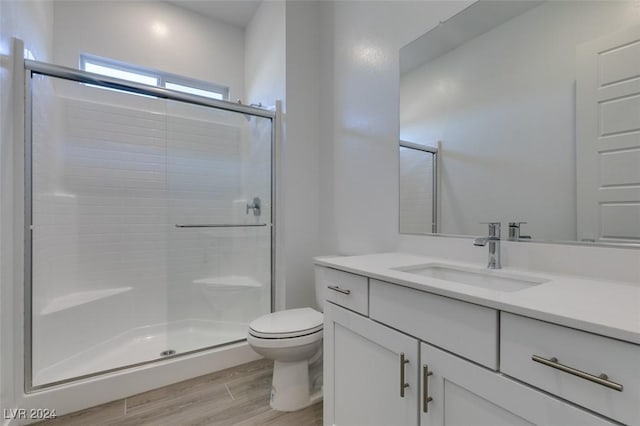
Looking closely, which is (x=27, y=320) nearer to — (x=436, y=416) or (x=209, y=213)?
(x=209, y=213)

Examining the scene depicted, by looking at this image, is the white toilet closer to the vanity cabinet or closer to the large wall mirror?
the vanity cabinet

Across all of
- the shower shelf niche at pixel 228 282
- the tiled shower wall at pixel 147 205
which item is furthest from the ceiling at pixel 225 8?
the shower shelf niche at pixel 228 282

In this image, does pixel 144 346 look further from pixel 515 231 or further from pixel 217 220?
pixel 515 231

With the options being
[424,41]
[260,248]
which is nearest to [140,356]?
[260,248]

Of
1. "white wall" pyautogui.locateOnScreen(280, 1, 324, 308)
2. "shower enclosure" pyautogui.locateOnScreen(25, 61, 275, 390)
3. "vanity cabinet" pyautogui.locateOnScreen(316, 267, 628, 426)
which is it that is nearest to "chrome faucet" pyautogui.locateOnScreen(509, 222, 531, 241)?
"vanity cabinet" pyautogui.locateOnScreen(316, 267, 628, 426)

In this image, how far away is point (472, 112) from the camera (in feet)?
4.24

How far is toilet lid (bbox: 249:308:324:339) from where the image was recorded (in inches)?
59.2

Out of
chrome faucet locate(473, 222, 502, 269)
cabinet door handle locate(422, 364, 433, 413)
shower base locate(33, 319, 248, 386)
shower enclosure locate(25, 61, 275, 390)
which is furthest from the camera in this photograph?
shower enclosure locate(25, 61, 275, 390)

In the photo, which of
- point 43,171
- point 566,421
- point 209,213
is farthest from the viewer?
point 209,213

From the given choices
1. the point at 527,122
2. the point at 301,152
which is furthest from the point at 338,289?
the point at 301,152

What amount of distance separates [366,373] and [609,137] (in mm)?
1117

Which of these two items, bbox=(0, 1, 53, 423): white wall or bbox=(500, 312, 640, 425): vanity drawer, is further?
bbox=(0, 1, 53, 423): white wall

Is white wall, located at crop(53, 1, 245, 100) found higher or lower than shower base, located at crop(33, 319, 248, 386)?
higher

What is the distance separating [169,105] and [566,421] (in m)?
2.59
